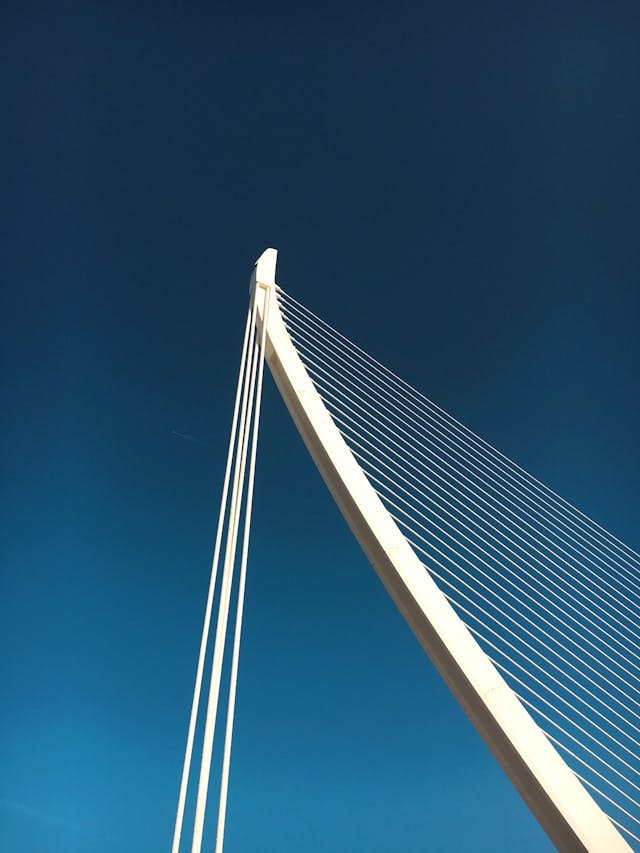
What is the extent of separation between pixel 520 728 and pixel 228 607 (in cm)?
259

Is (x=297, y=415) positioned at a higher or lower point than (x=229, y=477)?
higher

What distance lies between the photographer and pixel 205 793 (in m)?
5.02

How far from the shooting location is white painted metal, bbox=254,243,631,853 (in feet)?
16.6

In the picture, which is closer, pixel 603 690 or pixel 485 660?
pixel 485 660

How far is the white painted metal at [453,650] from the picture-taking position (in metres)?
5.05

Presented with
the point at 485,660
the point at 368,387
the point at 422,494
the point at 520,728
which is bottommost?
the point at 520,728

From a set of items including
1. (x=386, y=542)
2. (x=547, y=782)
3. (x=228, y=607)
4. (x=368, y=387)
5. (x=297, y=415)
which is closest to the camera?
(x=547, y=782)

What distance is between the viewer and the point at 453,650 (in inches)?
231

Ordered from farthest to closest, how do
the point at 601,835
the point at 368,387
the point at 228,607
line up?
the point at 368,387, the point at 228,607, the point at 601,835

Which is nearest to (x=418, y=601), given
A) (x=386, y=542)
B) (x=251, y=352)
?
(x=386, y=542)

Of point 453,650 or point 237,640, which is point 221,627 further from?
point 453,650

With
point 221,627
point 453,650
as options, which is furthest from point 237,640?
point 453,650

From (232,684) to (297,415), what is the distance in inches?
130

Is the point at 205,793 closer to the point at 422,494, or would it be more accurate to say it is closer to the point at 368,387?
the point at 422,494
